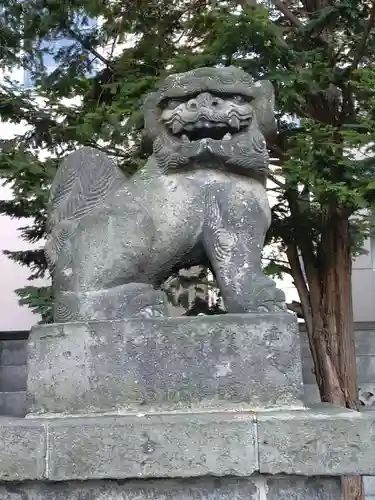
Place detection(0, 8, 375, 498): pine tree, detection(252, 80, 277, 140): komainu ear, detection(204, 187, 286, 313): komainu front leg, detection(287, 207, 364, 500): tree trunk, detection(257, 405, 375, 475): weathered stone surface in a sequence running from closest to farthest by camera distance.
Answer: detection(257, 405, 375, 475): weathered stone surface, detection(204, 187, 286, 313): komainu front leg, detection(252, 80, 277, 140): komainu ear, detection(0, 8, 375, 498): pine tree, detection(287, 207, 364, 500): tree trunk

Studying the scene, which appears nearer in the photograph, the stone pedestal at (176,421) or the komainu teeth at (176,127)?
the stone pedestal at (176,421)

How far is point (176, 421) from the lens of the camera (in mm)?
1954

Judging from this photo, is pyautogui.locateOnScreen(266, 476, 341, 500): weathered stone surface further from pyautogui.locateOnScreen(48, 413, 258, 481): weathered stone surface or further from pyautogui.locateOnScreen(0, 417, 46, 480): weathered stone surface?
pyautogui.locateOnScreen(0, 417, 46, 480): weathered stone surface

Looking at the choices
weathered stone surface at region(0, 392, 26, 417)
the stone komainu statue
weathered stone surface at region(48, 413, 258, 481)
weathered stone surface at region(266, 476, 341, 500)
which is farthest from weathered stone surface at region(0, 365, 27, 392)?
→ weathered stone surface at region(266, 476, 341, 500)

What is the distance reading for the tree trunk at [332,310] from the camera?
5.19 m

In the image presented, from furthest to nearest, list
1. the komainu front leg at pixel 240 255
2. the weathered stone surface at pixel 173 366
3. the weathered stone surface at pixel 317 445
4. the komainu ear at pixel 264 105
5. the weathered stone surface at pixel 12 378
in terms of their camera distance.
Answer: the weathered stone surface at pixel 12 378 < the komainu ear at pixel 264 105 < the komainu front leg at pixel 240 255 < the weathered stone surface at pixel 173 366 < the weathered stone surface at pixel 317 445

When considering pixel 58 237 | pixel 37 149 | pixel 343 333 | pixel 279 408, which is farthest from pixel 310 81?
pixel 279 408

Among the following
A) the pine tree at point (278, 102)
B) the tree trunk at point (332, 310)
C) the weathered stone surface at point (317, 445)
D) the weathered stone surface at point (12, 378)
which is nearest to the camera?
the weathered stone surface at point (317, 445)

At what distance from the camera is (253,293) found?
2.28 m

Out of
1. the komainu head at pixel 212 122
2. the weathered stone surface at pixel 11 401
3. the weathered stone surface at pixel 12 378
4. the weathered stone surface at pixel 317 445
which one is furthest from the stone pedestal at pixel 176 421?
the weathered stone surface at pixel 12 378

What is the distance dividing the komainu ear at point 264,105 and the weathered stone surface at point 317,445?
1.23m

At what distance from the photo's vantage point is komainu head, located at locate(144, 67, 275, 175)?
8.09 ft

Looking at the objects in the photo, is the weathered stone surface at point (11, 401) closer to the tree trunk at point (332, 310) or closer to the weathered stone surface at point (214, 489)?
the tree trunk at point (332, 310)

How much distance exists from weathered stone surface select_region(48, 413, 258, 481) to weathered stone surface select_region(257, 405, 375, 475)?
51 mm
